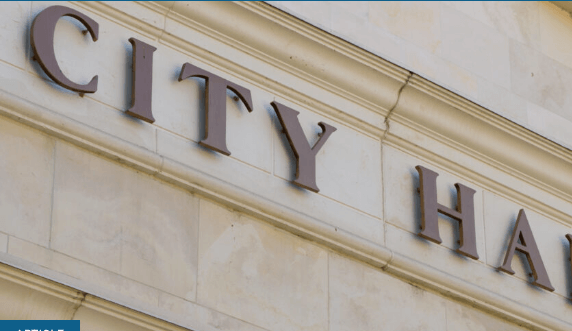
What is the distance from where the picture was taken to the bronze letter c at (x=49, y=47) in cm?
1392

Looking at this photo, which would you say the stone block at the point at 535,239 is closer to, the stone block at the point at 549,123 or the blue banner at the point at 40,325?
the stone block at the point at 549,123

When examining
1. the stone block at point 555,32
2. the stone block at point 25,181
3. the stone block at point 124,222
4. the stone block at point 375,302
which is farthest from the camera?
the stone block at point 555,32

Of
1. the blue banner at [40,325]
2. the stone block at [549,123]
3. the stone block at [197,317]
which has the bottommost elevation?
the blue banner at [40,325]

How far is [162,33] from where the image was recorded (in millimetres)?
14977

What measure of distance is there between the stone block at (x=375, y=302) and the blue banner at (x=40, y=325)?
280cm

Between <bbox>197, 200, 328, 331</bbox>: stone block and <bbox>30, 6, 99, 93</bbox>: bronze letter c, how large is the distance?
1521 mm

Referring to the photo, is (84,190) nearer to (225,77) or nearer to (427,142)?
(225,77)

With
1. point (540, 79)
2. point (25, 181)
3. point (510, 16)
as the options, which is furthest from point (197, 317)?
point (510, 16)

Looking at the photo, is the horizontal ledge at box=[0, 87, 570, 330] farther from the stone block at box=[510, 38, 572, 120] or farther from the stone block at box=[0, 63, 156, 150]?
the stone block at box=[510, 38, 572, 120]

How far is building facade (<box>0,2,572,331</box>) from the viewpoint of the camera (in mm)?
13594

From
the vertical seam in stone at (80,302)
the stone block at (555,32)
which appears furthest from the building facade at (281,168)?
the stone block at (555,32)

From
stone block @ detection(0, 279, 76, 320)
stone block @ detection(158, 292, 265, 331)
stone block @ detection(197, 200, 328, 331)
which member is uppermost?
stone block @ detection(197, 200, 328, 331)

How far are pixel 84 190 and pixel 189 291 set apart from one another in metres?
1.23

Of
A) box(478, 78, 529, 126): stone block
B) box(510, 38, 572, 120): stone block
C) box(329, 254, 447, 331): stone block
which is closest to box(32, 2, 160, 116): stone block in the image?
box(329, 254, 447, 331): stone block
